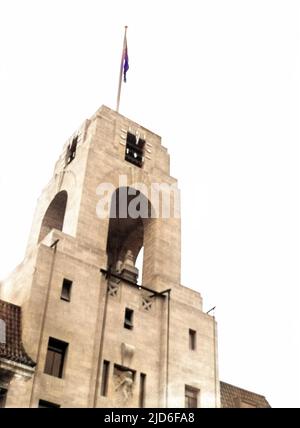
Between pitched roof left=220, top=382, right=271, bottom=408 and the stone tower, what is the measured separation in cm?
397

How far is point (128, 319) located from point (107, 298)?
5.80 ft

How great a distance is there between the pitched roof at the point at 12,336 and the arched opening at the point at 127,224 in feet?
27.5

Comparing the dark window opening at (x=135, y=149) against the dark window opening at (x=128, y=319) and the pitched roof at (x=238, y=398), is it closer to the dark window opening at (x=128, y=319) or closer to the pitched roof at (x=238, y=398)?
the dark window opening at (x=128, y=319)

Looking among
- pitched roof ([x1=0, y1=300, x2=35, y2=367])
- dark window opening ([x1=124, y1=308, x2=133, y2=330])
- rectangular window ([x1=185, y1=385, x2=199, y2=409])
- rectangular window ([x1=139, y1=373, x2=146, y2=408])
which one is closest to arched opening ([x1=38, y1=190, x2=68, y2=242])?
dark window opening ([x1=124, y1=308, x2=133, y2=330])

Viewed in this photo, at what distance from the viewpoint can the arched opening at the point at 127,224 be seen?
42.1m

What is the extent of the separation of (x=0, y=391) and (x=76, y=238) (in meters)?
10.6

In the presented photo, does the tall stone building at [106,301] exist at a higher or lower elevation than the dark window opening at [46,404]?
higher

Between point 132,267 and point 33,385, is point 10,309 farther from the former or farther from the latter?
point 132,267

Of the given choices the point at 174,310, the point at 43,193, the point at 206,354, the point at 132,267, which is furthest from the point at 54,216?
the point at 206,354

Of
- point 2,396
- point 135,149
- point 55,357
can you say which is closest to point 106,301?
point 55,357

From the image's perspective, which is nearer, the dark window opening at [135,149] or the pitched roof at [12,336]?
the pitched roof at [12,336]

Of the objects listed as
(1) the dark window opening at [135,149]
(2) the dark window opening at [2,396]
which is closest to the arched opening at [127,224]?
(1) the dark window opening at [135,149]

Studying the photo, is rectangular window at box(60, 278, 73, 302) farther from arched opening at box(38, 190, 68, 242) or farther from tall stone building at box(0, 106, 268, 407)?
arched opening at box(38, 190, 68, 242)

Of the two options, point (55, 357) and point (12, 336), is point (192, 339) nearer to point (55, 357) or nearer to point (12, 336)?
point (55, 357)
